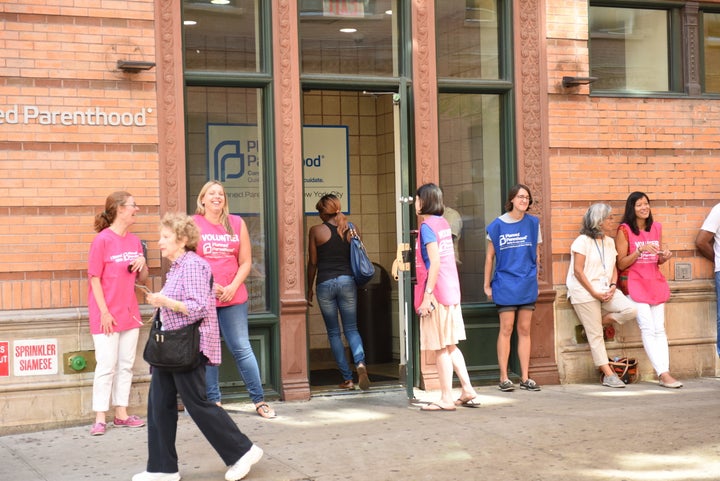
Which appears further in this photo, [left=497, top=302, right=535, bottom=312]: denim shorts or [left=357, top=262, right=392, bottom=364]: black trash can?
[left=357, top=262, right=392, bottom=364]: black trash can

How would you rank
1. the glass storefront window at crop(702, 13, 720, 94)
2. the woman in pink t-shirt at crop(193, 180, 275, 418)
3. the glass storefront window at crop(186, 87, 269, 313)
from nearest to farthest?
the woman in pink t-shirt at crop(193, 180, 275, 418) → the glass storefront window at crop(186, 87, 269, 313) → the glass storefront window at crop(702, 13, 720, 94)

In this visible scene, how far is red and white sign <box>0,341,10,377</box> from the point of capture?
28.5 ft

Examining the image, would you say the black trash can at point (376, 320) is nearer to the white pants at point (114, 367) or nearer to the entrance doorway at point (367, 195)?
the entrance doorway at point (367, 195)

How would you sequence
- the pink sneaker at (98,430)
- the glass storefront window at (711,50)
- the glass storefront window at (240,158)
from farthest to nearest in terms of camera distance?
the glass storefront window at (711,50) → the glass storefront window at (240,158) → the pink sneaker at (98,430)

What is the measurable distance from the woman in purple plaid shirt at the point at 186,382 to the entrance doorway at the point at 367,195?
5658 millimetres

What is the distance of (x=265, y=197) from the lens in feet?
32.7

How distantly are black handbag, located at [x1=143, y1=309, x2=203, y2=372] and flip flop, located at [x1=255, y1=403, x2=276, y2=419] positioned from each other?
239cm

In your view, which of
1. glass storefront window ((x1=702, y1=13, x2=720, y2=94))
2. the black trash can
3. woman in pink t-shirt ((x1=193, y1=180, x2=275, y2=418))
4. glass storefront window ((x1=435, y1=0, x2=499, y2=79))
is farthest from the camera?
the black trash can

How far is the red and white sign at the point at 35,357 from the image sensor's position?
8.73 m

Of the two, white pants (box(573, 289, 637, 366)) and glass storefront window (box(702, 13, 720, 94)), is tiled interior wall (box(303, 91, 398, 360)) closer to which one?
white pants (box(573, 289, 637, 366))

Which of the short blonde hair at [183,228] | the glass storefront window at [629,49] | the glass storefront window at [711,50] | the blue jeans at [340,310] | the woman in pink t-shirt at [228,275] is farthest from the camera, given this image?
the glass storefront window at [711,50]

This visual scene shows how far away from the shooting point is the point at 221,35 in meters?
9.84

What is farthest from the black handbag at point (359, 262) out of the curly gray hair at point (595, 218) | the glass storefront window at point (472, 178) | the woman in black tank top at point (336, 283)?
the curly gray hair at point (595, 218)

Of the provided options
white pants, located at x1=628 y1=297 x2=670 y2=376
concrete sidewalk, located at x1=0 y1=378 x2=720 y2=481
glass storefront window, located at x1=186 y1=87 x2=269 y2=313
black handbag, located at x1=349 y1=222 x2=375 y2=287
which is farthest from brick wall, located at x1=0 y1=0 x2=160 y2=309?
white pants, located at x1=628 y1=297 x2=670 y2=376
